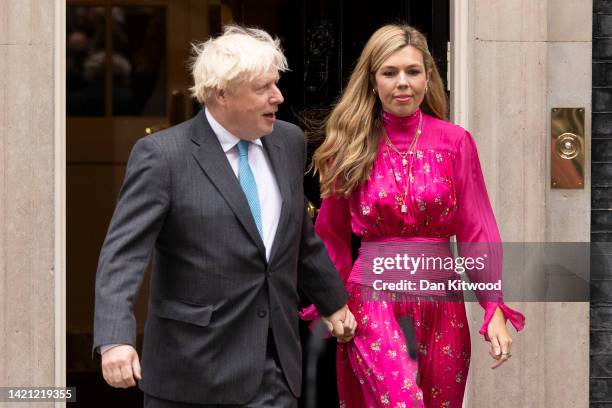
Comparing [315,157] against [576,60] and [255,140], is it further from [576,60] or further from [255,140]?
[576,60]

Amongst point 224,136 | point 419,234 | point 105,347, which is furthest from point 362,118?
point 105,347

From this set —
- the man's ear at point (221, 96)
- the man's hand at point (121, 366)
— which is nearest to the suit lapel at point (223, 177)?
the man's ear at point (221, 96)

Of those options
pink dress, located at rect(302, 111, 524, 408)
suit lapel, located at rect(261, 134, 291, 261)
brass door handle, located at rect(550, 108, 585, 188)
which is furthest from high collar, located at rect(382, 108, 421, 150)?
brass door handle, located at rect(550, 108, 585, 188)

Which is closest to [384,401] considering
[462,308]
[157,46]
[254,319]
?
[462,308]

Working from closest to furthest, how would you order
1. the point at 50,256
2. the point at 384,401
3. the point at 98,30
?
the point at 384,401 → the point at 50,256 → the point at 98,30

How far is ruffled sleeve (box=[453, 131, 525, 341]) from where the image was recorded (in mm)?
5094

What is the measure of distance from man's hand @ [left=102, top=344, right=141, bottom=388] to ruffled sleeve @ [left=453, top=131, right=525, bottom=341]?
1566 mm

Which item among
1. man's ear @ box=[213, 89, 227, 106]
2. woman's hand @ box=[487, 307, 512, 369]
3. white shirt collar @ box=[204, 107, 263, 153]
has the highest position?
man's ear @ box=[213, 89, 227, 106]

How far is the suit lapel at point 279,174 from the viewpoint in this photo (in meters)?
4.38

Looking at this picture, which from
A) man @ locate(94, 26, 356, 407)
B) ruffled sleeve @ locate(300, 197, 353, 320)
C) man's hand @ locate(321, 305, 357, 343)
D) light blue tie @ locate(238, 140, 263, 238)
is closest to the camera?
man @ locate(94, 26, 356, 407)

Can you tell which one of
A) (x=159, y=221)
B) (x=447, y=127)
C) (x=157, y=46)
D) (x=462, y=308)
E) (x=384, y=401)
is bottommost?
(x=384, y=401)

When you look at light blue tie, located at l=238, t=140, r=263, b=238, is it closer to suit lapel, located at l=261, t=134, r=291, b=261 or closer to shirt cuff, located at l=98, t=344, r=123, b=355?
suit lapel, located at l=261, t=134, r=291, b=261

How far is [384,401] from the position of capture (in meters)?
4.95

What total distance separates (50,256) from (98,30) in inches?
200
